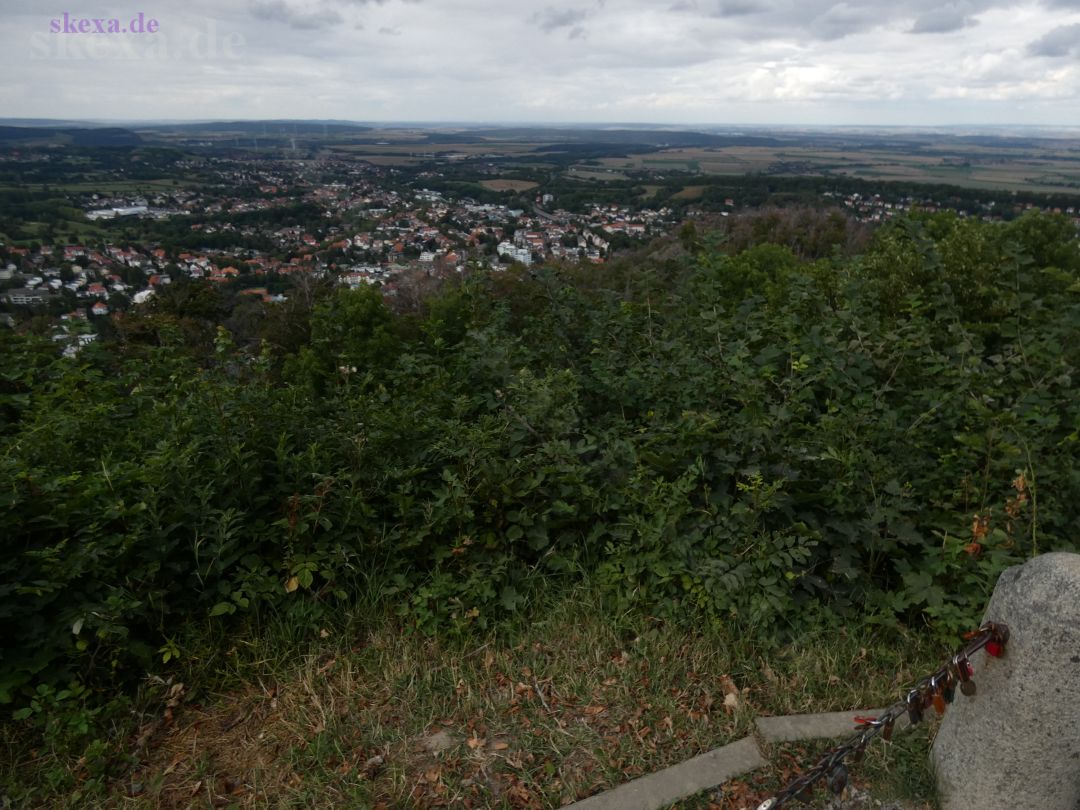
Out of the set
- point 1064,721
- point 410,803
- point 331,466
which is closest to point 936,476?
point 1064,721

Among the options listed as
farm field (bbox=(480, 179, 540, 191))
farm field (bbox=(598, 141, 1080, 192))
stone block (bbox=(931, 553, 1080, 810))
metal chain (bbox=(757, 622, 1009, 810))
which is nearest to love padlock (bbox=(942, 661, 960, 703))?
metal chain (bbox=(757, 622, 1009, 810))

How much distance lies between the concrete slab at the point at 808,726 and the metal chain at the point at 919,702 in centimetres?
71

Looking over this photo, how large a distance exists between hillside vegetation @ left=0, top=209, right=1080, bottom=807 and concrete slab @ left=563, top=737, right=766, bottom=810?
0.67 metres

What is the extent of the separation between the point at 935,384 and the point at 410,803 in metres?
3.77

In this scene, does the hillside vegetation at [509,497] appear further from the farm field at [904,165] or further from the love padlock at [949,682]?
the farm field at [904,165]

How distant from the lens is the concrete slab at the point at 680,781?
242 cm

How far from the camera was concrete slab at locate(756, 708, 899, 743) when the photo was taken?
2.71 meters

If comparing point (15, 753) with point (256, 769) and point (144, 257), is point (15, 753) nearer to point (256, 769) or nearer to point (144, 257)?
point (256, 769)

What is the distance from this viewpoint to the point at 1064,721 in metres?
1.89

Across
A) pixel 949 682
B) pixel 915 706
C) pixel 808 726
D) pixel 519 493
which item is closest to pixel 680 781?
pixel 808 726

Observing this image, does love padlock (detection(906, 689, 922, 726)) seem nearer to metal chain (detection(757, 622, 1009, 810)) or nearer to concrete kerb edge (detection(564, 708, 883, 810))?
metal chain (detection(757, 622, 1009, 810))

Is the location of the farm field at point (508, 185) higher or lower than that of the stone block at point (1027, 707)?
higher

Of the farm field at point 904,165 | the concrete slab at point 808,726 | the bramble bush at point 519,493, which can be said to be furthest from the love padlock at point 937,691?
the farm field at point 904,165

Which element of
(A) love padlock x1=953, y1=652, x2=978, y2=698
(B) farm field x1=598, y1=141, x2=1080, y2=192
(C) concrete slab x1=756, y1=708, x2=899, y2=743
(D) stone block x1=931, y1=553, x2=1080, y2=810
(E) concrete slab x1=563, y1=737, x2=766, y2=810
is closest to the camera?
(D) stone block x1=931, y1=553, x2=1080, y2=810
